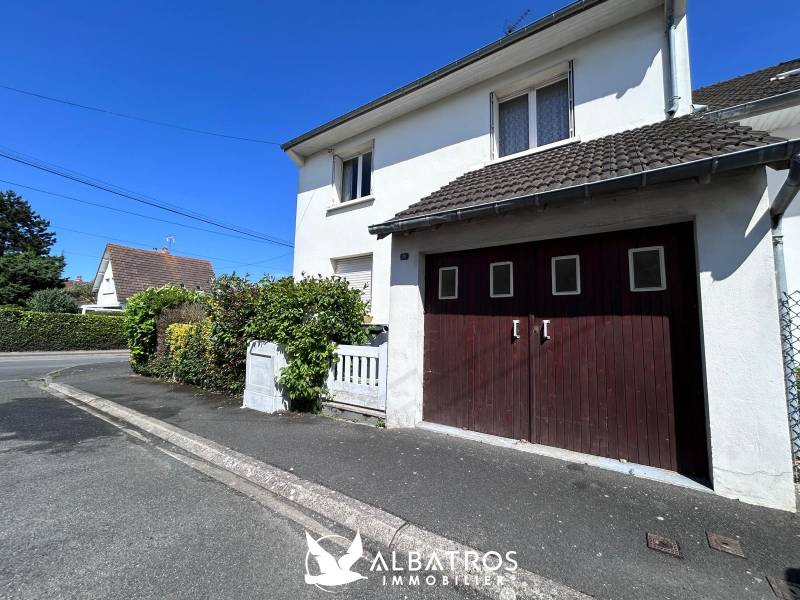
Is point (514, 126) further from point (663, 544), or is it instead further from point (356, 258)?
point (663, 544)

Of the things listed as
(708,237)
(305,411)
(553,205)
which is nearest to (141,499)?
(305,411)

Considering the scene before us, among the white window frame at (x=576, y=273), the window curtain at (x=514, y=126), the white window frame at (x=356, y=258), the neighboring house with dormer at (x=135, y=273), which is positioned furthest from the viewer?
the neighboring house with dormer at (x=135, y=273)

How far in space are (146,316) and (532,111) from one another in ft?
36.8

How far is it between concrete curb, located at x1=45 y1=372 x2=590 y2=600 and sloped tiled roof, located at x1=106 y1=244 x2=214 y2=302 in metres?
22.0

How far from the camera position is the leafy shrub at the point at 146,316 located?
1029 centimetres

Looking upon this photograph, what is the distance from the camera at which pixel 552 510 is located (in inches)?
112

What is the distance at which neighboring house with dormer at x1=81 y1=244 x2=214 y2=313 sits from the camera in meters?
24.9

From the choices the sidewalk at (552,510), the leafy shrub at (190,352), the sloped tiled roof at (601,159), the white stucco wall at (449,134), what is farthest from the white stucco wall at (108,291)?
the sloped tiled roof at (601,159)

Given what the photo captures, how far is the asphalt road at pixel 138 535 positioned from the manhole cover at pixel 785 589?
1.73 meters

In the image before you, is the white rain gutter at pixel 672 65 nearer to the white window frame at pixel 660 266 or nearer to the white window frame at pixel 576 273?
the white window frame at pixel 660 266

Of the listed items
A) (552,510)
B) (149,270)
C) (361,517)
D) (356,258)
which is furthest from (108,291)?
(552,510)

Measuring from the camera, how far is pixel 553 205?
4004mm

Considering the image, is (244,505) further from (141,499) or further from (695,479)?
(695,479)

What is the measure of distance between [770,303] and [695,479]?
170cm
